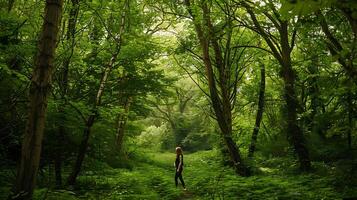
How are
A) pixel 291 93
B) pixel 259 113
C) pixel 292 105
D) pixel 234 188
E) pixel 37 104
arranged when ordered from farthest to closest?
pixel 259 113
pixel 292 105
pixel 291 93
pixel 234 188
pixel 37 104

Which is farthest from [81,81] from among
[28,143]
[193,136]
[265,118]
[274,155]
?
[193,136]

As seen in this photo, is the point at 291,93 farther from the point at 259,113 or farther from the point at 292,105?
the point at 259,113

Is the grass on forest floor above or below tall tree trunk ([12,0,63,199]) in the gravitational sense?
below

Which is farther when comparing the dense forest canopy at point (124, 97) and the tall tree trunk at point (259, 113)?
the tall tree trunk at point (259, 113)

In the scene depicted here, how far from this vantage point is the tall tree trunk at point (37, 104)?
4.04 metres

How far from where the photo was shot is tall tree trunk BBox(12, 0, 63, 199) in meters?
4.04

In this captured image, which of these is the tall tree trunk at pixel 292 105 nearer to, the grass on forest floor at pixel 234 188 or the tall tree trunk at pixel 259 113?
the grass on forest floor at pixel 234 188

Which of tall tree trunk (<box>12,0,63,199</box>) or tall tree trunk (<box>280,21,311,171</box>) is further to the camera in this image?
tall tree trunk (<box>280,21,311,171</box>)

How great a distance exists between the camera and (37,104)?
4078 mm

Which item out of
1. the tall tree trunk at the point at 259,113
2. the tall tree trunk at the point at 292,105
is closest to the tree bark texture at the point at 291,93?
the tall tree trunk at the point at 292,105

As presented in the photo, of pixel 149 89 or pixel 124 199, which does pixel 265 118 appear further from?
pixel 124 199

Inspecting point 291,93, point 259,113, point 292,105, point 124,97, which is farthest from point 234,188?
point 259,113

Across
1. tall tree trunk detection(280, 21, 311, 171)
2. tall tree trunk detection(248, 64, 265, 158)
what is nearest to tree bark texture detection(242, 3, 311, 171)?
tall tree trunk detection(280, 21, 311, 171)

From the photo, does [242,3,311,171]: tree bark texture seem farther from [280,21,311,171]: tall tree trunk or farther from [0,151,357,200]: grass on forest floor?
[0,151,357,200]: grass on forest floor
